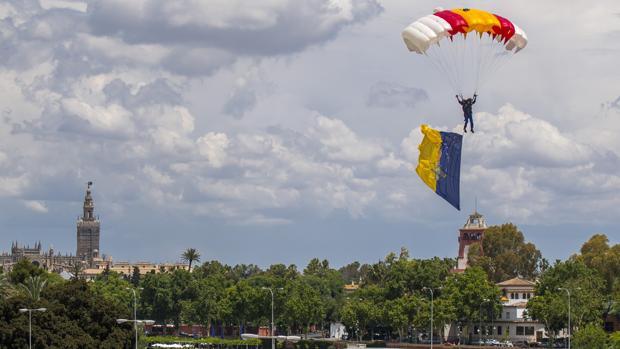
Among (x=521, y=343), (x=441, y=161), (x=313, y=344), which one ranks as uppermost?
(x=441, y=161)

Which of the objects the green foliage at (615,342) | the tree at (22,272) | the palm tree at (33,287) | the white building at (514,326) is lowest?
the green foliage at (615,342)

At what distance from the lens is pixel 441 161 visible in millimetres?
81938

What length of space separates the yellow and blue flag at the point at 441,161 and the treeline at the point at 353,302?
155 feet

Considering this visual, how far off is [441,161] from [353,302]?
101589 millimetres

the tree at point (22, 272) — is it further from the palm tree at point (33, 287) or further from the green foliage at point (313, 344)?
the green foliage at point (313, 344)

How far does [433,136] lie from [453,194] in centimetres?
399

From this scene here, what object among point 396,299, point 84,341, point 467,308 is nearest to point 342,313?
point 396,299

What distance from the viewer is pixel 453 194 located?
80.9m

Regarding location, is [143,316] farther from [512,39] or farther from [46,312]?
[512,39]

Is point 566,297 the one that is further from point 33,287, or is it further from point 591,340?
point 33,287

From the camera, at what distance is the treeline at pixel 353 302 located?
12150 centimetres

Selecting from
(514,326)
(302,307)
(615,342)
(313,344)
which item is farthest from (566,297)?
(302,307)

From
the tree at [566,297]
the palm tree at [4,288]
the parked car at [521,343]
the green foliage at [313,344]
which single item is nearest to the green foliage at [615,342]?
Result: the tree at [566,297]

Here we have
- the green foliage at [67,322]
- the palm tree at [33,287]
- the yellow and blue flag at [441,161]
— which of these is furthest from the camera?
the palm tree at [33,287]
